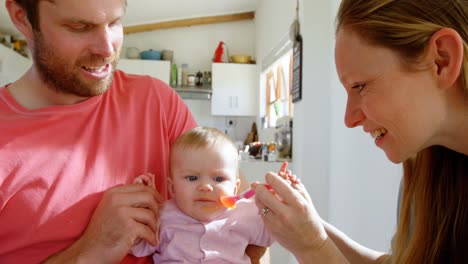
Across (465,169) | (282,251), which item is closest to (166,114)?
(465,169)

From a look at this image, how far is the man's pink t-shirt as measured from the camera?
3.51ft

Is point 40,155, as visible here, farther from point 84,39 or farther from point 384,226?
point 384,226

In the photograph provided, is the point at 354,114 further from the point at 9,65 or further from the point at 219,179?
the point at 9,65

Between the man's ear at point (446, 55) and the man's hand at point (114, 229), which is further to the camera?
the man's hand at point (114, 229)

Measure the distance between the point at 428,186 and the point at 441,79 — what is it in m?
0.37

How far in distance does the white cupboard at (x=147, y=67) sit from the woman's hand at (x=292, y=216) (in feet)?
15.1

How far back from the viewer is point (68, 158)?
115cm

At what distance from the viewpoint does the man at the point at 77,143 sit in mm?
1075

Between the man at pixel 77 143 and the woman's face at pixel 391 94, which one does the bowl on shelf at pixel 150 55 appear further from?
the woman's face at pixel 391 94

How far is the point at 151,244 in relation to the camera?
1.16m

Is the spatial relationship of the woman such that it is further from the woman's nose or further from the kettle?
the kettle

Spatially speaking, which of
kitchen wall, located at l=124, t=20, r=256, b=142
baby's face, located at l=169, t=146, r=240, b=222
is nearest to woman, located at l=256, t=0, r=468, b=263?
baby's face, located at l=169, t=146, r=240, b=222

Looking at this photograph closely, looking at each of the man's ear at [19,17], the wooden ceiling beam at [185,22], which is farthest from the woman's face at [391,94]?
the wooden ceiling beam at [185,22]

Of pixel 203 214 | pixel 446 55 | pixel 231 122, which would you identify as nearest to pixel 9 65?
pixel 231 122
